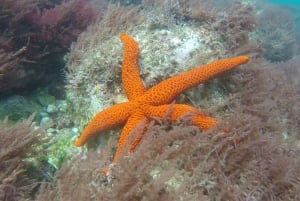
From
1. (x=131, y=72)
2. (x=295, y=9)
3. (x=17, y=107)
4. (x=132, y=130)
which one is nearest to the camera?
(x=132, y=130)

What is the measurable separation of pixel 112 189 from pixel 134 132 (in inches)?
26.4

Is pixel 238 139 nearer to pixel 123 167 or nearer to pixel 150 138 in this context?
pixel 150 138

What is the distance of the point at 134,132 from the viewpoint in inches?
137

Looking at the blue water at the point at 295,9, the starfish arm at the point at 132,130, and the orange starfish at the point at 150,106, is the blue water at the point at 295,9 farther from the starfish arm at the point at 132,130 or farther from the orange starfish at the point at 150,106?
the starfish arm at the point at 132,130

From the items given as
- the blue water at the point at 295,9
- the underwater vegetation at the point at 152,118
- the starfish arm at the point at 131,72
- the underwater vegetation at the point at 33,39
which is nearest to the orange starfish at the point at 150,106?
the starfish arm at the point at 131,72

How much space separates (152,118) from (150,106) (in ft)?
0.54

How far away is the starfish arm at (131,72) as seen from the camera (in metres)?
4.28

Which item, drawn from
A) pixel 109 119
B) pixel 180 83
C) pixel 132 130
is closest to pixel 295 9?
pixel 180 83

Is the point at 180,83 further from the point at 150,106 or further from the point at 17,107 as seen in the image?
the point at 17,107

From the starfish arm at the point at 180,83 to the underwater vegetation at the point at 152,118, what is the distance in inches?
11.6

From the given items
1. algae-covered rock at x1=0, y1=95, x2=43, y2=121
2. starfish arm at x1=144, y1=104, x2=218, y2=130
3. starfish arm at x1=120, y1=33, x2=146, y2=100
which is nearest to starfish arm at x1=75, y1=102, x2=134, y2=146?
starfish arm at x1=120, y1=33, x2=146, y2=100

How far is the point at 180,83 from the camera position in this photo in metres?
4.11

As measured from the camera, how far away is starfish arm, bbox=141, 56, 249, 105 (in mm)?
4102

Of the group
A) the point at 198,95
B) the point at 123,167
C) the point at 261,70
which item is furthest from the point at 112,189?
the point at 261,70
